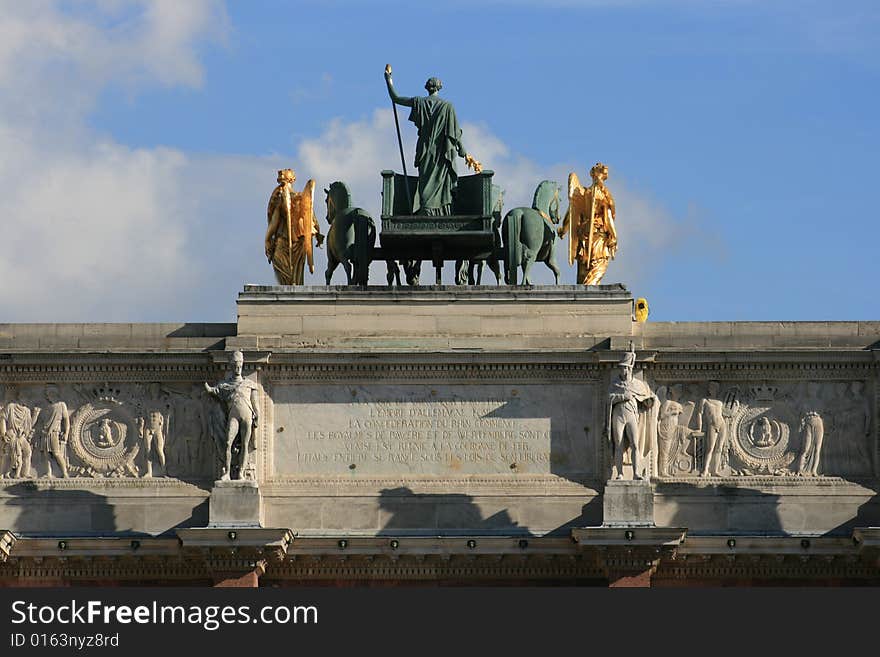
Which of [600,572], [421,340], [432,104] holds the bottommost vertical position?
[600,572]

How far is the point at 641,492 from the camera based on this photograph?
8044 cm

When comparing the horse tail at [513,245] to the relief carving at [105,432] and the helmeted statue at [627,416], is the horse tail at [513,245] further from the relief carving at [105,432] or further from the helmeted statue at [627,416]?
the relief carving at [105,432]

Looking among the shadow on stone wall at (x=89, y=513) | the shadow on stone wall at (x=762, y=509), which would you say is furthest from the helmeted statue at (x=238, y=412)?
the shadow on stone wall at (x=762, y=509)

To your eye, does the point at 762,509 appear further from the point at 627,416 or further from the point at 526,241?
the point at 526,241

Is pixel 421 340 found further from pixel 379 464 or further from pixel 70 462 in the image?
pixel 70 462

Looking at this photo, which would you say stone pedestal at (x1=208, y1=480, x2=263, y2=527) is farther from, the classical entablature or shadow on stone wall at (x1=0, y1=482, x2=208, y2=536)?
shadow on stone wall at (x1=0, y1=482, x2=208, y2=536)

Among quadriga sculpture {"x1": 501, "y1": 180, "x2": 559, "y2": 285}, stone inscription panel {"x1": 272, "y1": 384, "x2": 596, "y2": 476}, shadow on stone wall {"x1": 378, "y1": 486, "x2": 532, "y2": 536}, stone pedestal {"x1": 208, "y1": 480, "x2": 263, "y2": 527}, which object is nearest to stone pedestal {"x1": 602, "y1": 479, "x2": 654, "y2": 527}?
stone inscription panel {"x1": 272, "y1": 384, "x2": 596, "y2": 476}

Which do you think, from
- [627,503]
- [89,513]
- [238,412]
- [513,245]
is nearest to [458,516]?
[627,503]

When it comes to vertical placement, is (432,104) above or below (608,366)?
above

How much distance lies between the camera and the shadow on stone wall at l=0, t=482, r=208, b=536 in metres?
81.6

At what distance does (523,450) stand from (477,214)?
585 cm

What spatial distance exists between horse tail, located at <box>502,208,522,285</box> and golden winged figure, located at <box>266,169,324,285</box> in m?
4.58

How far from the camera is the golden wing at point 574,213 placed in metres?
84.8

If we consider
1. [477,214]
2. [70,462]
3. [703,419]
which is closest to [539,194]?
[477,214]
